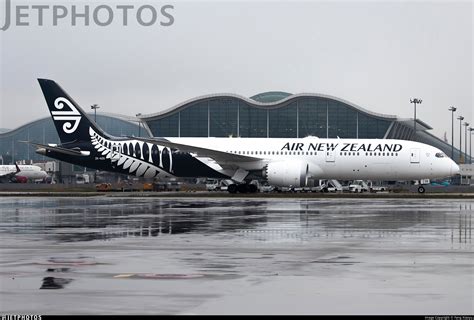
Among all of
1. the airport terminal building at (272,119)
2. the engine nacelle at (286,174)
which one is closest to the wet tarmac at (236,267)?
the engine nacelle at (286,174)

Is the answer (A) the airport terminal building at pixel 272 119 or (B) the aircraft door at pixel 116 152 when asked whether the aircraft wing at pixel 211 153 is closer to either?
(B) the aircraft door at pixel 116 152

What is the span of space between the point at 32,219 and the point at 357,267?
16245 mm

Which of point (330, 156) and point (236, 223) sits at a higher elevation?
point (330, 156)

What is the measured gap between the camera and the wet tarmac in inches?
395

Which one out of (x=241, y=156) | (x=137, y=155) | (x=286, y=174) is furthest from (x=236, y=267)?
(x=137, y=155)

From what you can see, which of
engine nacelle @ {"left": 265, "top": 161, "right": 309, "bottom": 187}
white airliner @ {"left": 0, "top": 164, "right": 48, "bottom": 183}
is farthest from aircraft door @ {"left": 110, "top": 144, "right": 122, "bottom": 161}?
white airliner @ {"left": 0, "top": 164, "right": 48, "bottom": 183}

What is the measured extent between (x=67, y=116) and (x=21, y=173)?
7185 centimetres

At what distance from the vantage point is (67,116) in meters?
56.2

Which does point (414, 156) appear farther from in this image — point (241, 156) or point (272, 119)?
point (272, 119)

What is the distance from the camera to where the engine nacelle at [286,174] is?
2035 inches

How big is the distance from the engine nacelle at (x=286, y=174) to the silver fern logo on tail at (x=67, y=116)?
1462 centimetres

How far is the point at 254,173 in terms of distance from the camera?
54.7 m

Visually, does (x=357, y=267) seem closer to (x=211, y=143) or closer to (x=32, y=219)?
(x=32, y=219)

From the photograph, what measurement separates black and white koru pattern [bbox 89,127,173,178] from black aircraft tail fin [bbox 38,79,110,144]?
1.22 metres
